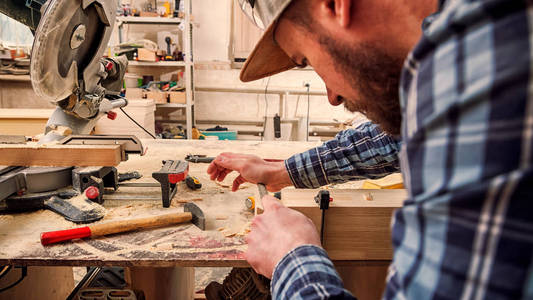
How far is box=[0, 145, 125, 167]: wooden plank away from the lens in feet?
3.42

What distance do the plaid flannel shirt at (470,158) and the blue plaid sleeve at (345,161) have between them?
0.76 meters

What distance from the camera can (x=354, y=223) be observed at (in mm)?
868

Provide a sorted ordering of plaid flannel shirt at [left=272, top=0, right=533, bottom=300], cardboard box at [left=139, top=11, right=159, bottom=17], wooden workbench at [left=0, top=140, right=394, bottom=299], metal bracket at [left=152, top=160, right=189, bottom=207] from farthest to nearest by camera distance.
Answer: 1. cardboard box at [left=139, top=11, right=159, bottom=17]
2. metal bracket at [left=152, top=160, right=189, bottom=207]
3. wooden workbench at [left=0, top=140, right=394, bottom=299]
4. plaid flannel shirt at [left=272, top=0, right=533, bottom=300]

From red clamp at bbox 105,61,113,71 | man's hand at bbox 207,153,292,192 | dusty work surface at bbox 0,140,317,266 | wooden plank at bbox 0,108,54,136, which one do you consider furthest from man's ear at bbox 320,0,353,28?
wooden plank at bbox 0,108,54,136

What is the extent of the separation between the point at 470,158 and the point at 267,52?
0.60m

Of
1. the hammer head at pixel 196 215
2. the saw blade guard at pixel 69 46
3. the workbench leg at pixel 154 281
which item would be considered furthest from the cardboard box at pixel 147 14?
the hammer head at pixel 196 215

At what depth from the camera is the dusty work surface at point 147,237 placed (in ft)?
2.63

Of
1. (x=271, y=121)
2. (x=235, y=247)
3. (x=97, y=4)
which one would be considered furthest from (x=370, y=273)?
(x=271, y=121)

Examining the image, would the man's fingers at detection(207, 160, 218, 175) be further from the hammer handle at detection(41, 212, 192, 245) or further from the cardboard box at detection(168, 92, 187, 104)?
the cardboard box at detection(168, 92, 187, 104)

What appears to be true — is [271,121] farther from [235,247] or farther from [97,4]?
[235,247]

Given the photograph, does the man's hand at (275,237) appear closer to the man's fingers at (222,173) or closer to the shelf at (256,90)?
the man's fingers at (222,173)

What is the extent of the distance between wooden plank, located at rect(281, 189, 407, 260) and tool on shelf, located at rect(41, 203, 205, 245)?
0.98 ft

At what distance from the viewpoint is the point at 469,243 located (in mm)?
298

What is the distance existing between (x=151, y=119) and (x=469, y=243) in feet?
10.3
